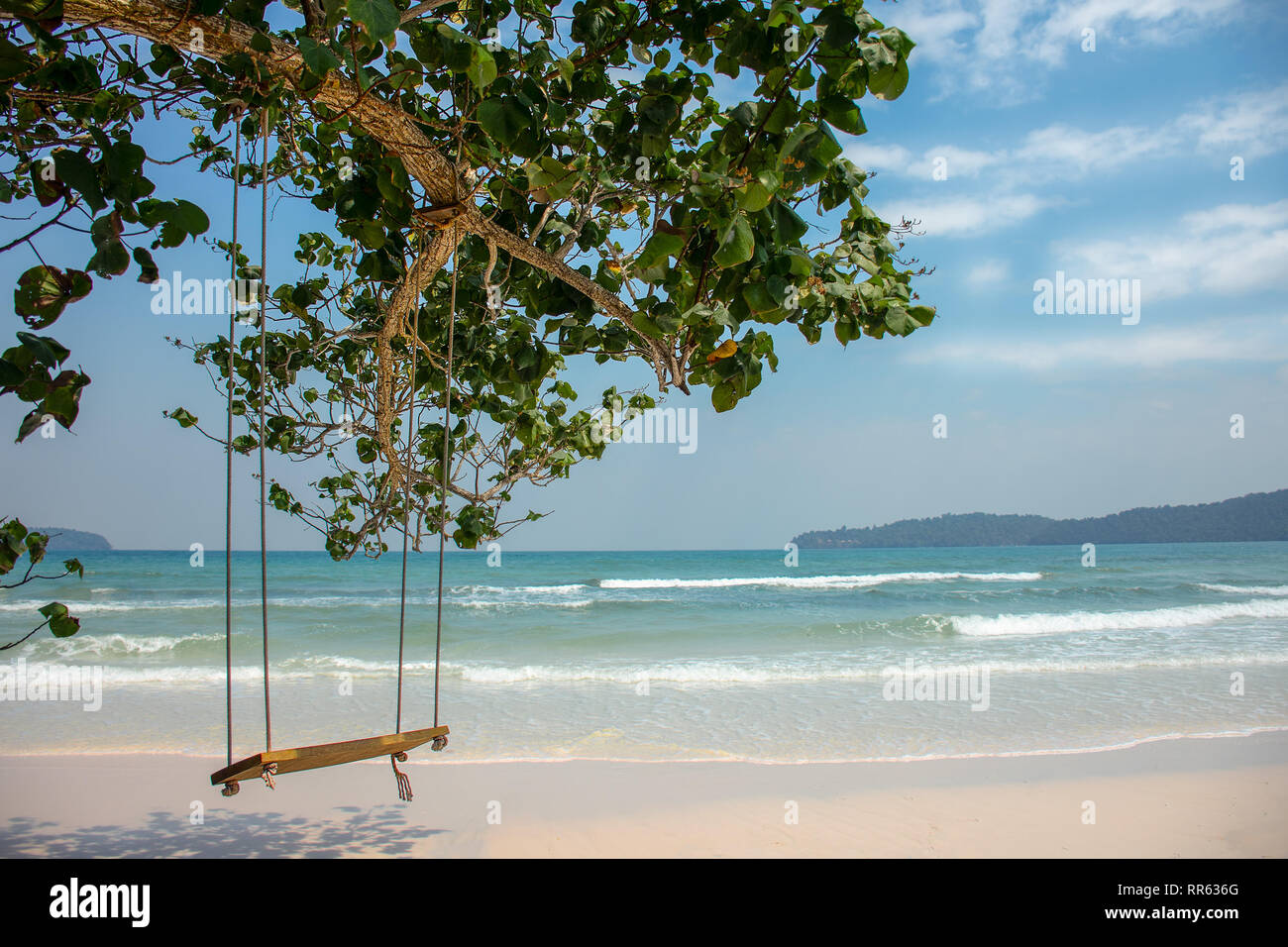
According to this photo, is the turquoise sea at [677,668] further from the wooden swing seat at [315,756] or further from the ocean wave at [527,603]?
the wooden swing seat at [315,756]

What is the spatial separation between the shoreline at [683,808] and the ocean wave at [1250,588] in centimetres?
1547

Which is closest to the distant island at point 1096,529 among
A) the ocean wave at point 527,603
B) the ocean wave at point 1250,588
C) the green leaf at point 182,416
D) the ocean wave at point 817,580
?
the ocean wave at point 817,580

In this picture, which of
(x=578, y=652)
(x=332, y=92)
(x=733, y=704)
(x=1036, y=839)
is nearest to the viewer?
(x=332, y=92)

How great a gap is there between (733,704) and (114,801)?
13.8 ft

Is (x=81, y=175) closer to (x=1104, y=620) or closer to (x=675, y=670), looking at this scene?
(x=675, y=670)

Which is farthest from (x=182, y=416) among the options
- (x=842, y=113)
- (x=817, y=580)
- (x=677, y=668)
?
(x=817, y=580)

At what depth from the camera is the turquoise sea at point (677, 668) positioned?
18.4ft

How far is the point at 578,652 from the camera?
9.95 meters

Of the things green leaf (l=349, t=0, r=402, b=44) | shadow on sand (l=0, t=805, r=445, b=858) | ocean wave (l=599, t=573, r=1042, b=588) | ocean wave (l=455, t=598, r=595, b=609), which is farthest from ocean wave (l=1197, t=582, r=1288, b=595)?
green leaf (l=349, t=0, r=402, b=44)

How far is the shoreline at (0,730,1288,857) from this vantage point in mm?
3613

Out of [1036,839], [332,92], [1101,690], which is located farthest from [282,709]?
[1101,690]

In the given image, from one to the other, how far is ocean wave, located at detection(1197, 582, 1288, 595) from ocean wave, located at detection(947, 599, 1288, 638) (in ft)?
14.2
